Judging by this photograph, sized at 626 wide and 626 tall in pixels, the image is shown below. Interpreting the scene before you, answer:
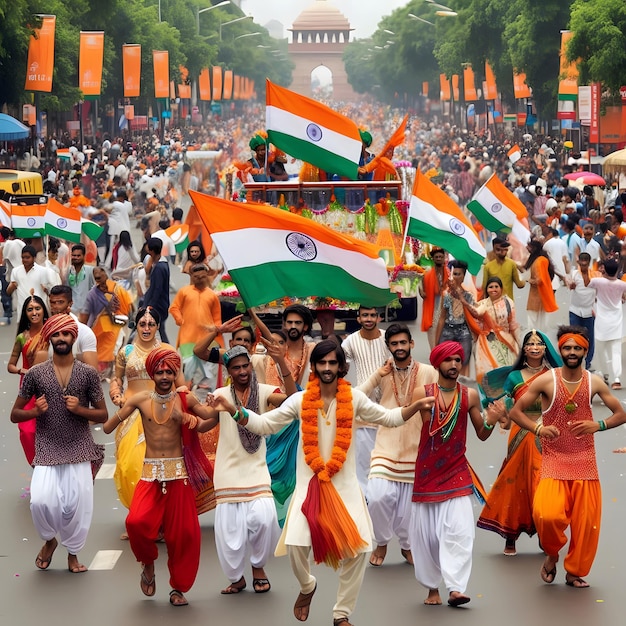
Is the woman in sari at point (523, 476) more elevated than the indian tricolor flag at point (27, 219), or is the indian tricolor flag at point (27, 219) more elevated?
the indian tricolor flag at point (27, 219)

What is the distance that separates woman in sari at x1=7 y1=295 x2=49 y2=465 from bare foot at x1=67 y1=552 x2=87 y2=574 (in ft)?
4.90

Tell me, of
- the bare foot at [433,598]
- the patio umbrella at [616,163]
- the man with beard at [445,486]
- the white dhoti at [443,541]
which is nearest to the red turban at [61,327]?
the man with beard at [445,486]

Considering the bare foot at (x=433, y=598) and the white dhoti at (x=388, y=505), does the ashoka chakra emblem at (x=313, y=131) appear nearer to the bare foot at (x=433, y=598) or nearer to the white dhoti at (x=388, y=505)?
the white dhoti at (x=388, y=505)

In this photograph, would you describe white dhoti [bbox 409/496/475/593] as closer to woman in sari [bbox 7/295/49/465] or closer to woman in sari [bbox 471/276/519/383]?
woman in sari [bbox 7/295/49/465]

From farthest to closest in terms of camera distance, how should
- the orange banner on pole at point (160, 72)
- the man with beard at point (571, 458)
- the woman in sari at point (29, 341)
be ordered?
the orange banner on pole at point (160, 72)
the woman in sari at point (29, 341)
the man with beard at point (571, 458)

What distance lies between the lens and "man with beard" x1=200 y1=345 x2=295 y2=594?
7.98m

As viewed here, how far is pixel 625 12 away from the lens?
38.5 meters

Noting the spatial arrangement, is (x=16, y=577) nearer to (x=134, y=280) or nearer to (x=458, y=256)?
(x=458, y=256)

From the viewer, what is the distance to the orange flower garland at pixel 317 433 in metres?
7.39

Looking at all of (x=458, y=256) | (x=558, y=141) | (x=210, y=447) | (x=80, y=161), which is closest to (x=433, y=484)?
(x=210, y=447)

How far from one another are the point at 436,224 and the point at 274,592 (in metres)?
4.93

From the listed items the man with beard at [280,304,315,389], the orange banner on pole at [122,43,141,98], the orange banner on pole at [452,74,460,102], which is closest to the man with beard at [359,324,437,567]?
the man with beard at [280,304,315,389]

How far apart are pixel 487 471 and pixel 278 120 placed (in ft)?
19.8

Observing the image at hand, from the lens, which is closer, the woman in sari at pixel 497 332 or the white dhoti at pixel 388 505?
the white dhoti at pixel 388 505
